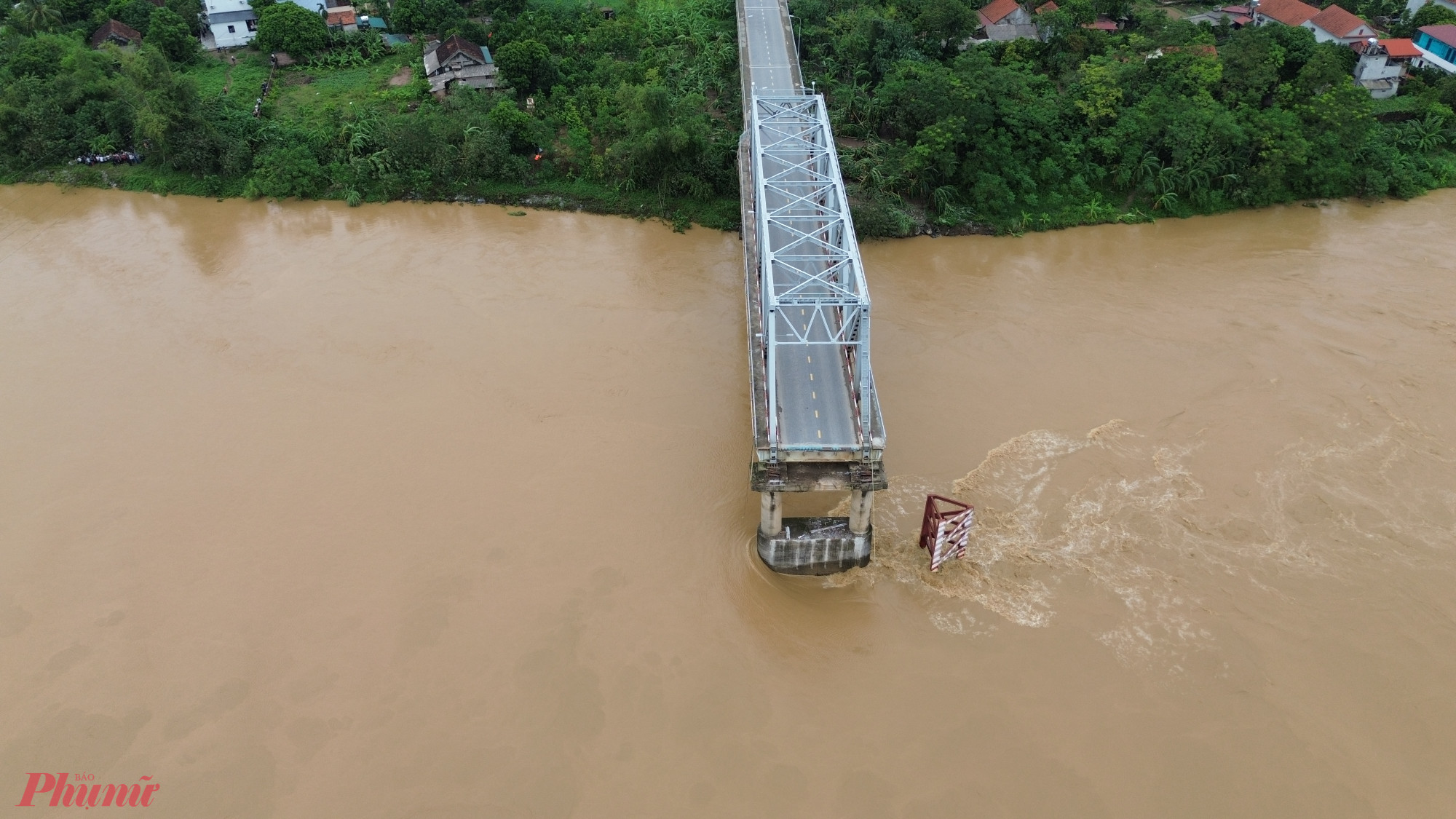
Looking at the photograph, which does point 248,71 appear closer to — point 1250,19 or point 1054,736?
point 1054,736

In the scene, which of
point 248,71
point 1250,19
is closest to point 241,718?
point 248,71

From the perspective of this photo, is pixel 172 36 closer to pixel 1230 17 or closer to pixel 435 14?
pixel 435 14

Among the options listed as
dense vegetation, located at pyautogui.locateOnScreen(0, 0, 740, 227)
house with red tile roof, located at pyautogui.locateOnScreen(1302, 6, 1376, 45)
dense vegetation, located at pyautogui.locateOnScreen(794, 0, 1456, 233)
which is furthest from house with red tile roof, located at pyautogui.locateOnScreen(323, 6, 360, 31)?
house with red tile roof, located at pyautogui.locateOnScreen(1302, 6, 1376, 45)

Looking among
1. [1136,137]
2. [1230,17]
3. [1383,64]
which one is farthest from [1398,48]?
[1136,137]

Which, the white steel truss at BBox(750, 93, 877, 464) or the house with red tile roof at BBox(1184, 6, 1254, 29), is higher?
the house with red tile roof at BBox(1184, 6, 1254, 29)

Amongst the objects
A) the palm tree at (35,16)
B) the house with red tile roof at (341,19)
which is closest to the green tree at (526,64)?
the house with red tile roof at (341,19)

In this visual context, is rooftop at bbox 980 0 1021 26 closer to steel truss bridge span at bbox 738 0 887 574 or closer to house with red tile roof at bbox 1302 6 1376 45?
house with red tile roof at bbox 1302 6 1376 45
